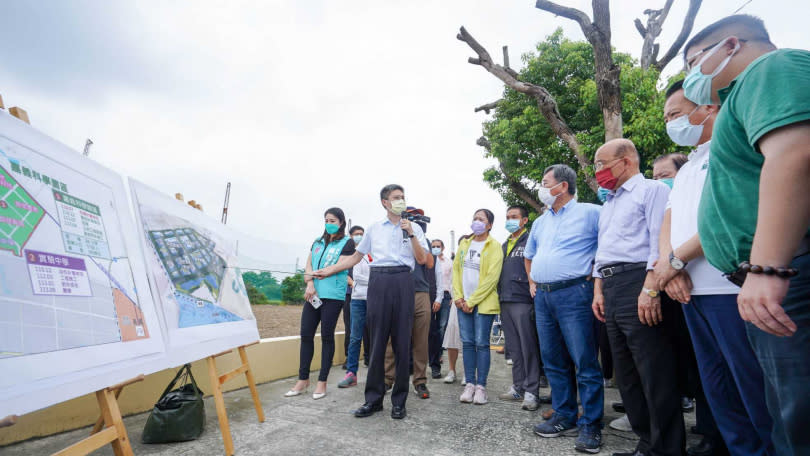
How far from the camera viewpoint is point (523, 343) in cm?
352

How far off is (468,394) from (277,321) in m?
9.38

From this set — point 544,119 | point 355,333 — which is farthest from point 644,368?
point 544,119

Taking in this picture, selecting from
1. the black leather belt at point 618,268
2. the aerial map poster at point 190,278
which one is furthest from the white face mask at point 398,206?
the black leather belt at point 618,268

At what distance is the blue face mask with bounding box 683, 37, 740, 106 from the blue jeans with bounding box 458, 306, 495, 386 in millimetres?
2713

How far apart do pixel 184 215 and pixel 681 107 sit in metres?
3.09

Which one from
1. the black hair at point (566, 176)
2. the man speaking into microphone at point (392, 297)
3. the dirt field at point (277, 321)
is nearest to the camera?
the black hair at point (566, 176)

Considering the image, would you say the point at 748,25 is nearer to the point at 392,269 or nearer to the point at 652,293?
the point at 652,293

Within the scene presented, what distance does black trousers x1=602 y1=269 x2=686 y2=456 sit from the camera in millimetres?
1925

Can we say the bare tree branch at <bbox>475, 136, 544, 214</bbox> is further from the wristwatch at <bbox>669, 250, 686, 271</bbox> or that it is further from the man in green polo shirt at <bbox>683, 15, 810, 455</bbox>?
the man in green polo shirt at <bbox>683, 15, 810, 455</bbox>

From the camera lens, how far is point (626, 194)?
2316 mm

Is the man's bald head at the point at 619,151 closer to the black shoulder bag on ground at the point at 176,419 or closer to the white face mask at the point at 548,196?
the white face mask at the point at 548,196

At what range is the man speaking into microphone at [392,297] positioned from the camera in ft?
10.2

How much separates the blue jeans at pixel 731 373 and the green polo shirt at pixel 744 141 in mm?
545

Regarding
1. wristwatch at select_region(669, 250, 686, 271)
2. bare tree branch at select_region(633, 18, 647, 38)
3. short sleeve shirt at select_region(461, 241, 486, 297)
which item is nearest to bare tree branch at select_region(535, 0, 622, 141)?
bare tree branch at select_region(633, 18, 647, 38)
